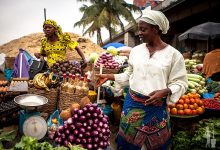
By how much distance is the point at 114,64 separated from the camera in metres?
5.47

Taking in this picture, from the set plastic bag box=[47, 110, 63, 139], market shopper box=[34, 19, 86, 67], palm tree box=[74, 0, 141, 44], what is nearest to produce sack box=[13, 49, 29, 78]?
market shopper box=[34, 19, 86, 67]

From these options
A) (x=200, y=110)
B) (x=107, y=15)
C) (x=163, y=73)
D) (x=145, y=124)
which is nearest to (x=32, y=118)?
(x=145, y=124)

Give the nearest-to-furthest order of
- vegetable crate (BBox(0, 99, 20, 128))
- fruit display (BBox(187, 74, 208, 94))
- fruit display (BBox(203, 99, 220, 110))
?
vegetable crate (BBox(0, 99, 20, 128)) → fruit display (BBox(203, 99, 220, 110)) → fruit display (BBox(187, 74, 208, 94))

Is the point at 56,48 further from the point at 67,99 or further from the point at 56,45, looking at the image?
the point at 67,99

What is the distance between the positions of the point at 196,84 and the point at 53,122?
315 centimetres

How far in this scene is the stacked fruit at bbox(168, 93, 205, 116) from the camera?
4512 millimetres

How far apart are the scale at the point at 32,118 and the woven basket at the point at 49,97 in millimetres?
673

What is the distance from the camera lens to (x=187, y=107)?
4609mm

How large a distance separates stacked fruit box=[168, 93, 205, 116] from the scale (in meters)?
2.08

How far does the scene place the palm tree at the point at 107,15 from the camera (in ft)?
92.1

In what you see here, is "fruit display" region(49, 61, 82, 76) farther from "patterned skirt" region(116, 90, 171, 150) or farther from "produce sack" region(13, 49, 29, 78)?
"patterned skirt" region(116, 90, 171, 150)

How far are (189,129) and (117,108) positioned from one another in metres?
1.54

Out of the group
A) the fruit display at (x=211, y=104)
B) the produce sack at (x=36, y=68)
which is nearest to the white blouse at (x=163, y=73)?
the fruit display at (x=211, y=104)

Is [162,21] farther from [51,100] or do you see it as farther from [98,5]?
[98,5]
